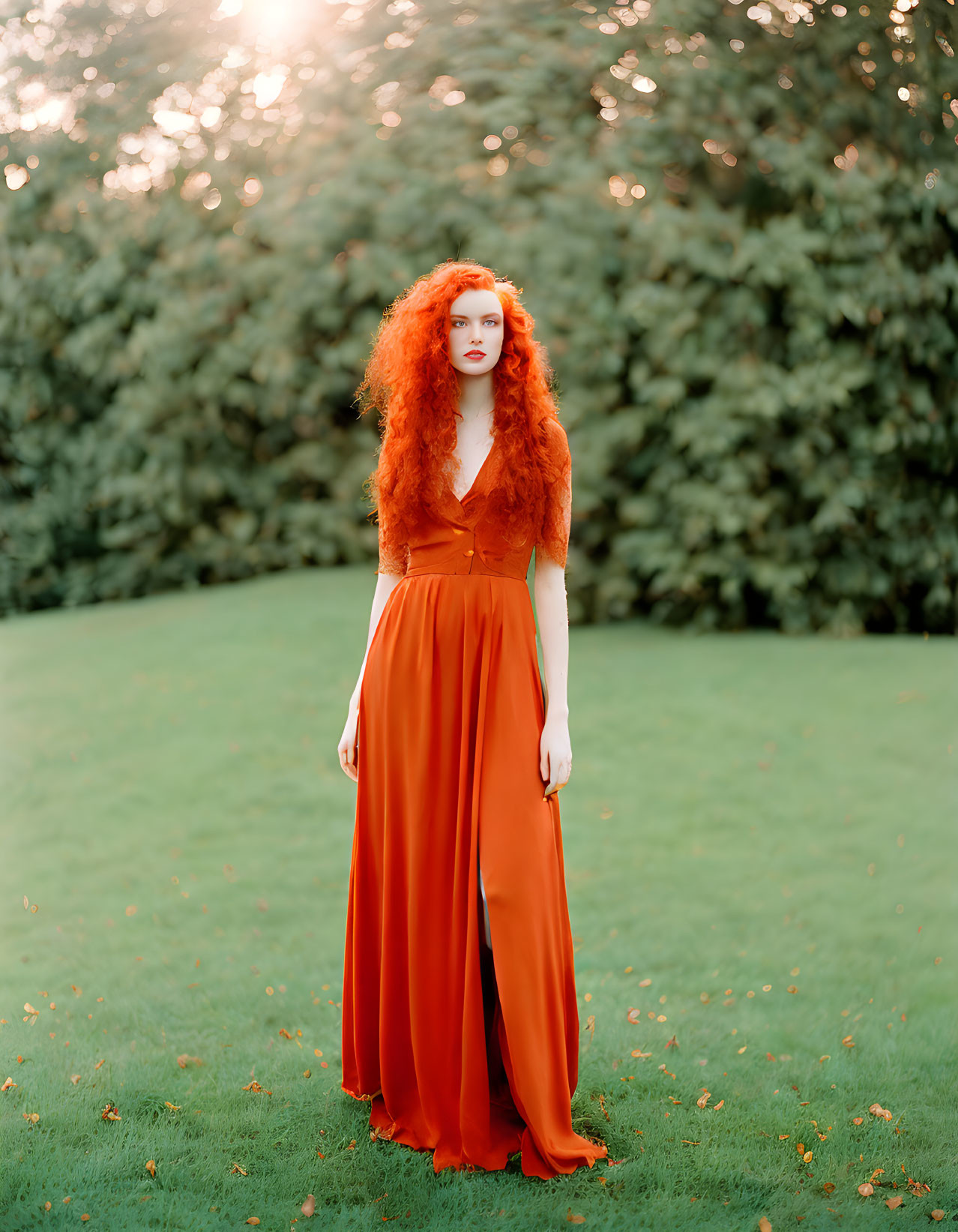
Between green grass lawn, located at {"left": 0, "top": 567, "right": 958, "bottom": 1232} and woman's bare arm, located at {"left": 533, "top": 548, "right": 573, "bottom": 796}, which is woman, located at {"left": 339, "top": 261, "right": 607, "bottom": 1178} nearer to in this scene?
woman's bare arm, located at {"left": 533, "top": 548, "right": 573, "bottom": 796}

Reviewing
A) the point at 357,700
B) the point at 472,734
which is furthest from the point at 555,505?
the point at 357,700

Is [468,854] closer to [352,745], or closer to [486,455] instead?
[352,745]

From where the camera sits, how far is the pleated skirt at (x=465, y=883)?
2.37 metres

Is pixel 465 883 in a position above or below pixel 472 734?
below

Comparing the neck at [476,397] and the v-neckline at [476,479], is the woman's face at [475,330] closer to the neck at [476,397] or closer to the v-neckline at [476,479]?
the neck at [476,397]

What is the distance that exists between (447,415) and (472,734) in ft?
2.33

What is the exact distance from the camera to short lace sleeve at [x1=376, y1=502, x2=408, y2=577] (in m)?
2.55

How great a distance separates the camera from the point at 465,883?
7.97 feet

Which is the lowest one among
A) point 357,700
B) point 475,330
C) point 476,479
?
point 357,700

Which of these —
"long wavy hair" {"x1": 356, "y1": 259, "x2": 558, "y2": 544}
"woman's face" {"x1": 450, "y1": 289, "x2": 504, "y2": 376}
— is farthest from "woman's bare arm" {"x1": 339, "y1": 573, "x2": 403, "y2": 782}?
"woman's face" {"x1": 450, "y1": 289, "x2": 504, "y2": 376}

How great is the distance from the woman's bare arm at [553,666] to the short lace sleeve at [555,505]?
26mm

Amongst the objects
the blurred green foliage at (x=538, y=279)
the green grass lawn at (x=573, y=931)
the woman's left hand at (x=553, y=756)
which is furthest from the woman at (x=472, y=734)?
the blurred green foliage at (x=538, y=279)

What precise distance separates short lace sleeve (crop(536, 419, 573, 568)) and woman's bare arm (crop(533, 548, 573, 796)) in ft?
0.08

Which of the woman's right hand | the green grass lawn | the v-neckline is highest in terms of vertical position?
the v-neckline
